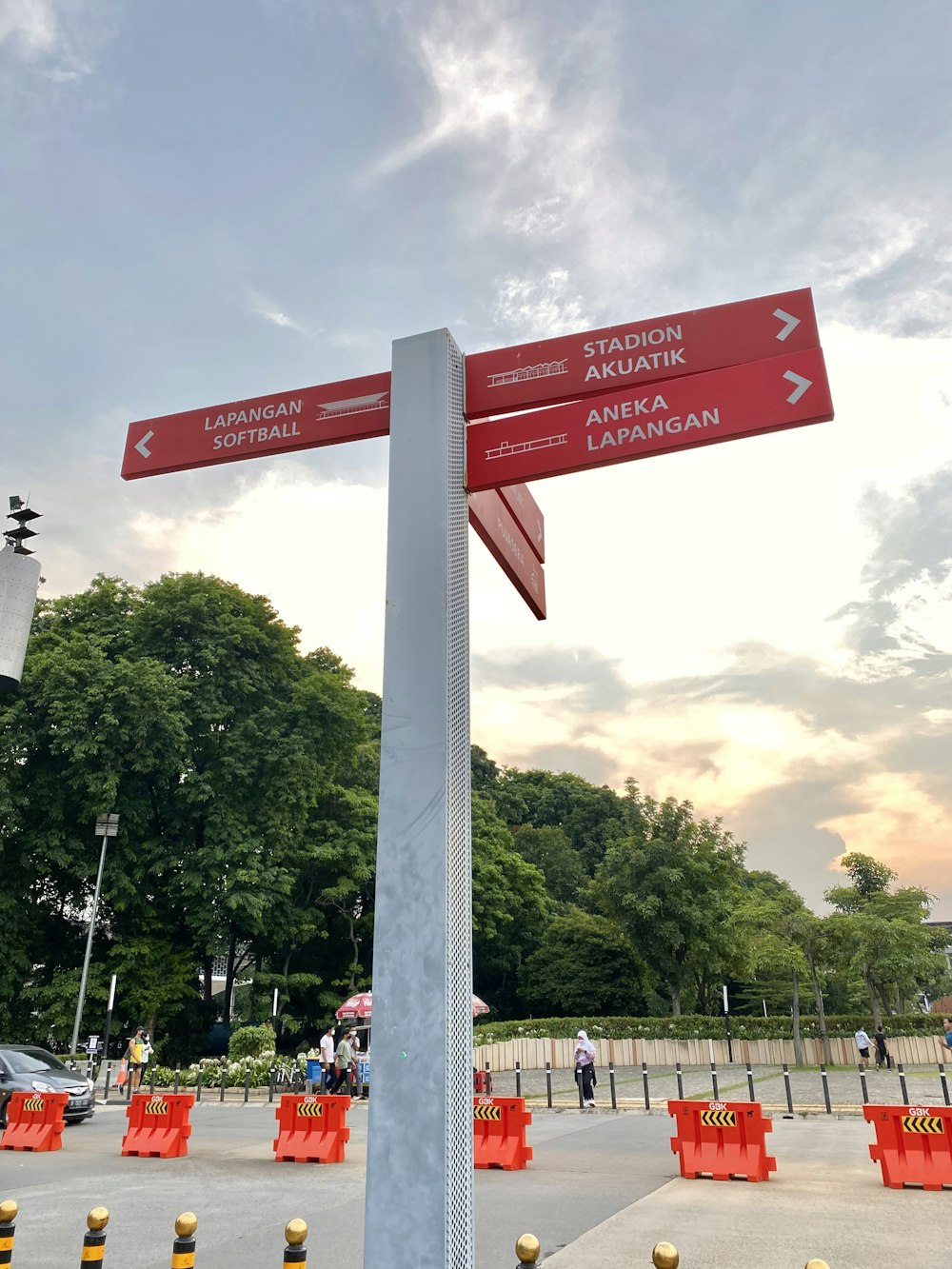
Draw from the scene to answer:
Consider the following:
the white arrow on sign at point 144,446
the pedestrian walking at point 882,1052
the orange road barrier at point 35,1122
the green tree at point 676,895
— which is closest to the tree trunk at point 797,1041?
the pedestrian walking at point 882,1052

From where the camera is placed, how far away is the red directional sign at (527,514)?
21.8ft

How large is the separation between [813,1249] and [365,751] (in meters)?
39.6

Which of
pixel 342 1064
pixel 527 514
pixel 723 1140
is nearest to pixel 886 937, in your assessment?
pixel 342 1064

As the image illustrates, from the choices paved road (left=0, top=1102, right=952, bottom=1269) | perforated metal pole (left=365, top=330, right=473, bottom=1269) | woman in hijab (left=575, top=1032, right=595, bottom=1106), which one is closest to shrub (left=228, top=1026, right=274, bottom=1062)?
woman in hijab (left=575, top=1032, right=595, bottom=1106)

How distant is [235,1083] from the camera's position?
2648 centimetres

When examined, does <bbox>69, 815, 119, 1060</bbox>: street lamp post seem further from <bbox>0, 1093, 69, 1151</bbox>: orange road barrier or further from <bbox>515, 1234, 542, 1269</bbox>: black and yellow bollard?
<bbox>515, 1234, 542, 1269</bbox>: black and yellow bollard

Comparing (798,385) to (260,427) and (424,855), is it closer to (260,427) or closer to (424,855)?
(424,855)

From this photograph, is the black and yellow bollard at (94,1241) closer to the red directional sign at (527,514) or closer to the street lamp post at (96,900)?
the red directional sign at (527,514)

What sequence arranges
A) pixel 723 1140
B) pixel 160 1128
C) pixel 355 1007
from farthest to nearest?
pixel 355 1007 → pixel 160 1128 → pixel 723 1140

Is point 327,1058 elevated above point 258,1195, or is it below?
above

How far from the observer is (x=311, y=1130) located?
13.7m

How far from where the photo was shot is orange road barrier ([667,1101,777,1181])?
11.5 m

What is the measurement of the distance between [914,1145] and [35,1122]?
13.2m

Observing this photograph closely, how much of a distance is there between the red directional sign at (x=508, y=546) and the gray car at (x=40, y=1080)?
1592 cm
